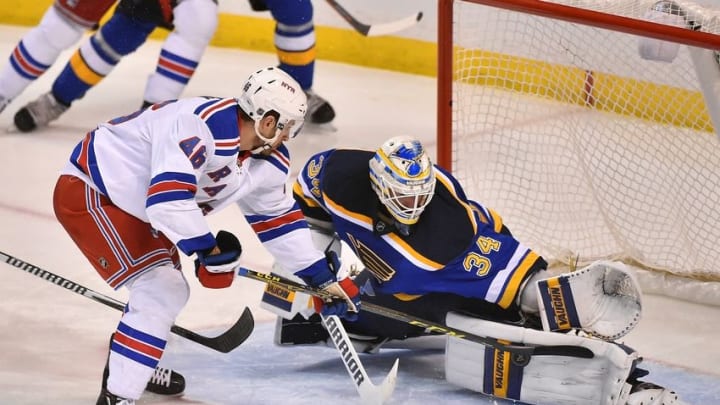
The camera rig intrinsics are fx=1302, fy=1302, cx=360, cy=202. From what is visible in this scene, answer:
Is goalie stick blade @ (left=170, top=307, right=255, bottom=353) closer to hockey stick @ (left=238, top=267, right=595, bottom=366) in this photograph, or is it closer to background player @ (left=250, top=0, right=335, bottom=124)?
hockey stick @ (left=238, top=267, right=595, bottom=366)

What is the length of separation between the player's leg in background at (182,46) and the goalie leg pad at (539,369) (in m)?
2.06

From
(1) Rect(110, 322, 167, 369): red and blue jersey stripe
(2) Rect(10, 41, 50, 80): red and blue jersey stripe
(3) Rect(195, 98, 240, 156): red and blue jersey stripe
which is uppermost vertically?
(3) Rect(195, 98, 240, 156): red and blue jersey stripe

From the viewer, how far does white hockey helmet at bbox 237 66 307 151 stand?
2.63 m

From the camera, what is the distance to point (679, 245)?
12.5 feet

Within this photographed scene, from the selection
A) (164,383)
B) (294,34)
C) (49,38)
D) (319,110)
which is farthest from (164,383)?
(319,110)

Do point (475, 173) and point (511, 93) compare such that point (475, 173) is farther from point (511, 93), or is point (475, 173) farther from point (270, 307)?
point (270, 307)

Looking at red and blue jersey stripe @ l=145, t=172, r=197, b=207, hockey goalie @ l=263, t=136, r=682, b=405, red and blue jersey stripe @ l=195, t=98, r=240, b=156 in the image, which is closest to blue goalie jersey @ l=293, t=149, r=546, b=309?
hockey goalie @ l=263, t=136, r=682, b=405

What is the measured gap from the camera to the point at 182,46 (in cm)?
468

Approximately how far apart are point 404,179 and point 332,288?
292mm

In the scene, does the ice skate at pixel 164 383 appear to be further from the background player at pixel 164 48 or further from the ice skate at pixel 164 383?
the background player at pixel 164 48

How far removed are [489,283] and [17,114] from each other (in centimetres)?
274

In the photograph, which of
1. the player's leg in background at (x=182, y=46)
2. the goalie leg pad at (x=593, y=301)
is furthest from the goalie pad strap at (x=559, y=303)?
the player's leg in background at (x=182, y=46)

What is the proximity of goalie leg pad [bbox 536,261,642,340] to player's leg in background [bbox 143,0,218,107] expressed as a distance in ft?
7.06

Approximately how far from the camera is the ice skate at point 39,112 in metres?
5.09
